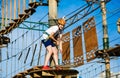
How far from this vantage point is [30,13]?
19422 millimetres

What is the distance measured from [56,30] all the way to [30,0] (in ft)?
22.1

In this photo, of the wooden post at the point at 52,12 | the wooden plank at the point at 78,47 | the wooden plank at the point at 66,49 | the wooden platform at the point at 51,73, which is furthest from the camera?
the wooden plank at the point at 78,47

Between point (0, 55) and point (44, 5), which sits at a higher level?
point (44, 5)

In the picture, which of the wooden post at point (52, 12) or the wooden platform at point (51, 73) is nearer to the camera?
the wooden platform at point (51, 73)

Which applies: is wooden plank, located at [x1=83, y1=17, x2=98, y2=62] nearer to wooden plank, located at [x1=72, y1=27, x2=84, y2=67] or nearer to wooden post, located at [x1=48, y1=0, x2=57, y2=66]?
wooden plank, located at [x1=72, y1=27, x2=84, y2=67]

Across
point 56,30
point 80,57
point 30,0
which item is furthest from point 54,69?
point 30,0

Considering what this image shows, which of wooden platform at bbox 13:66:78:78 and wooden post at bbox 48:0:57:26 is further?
wooden post at bbox 48:0:57:26

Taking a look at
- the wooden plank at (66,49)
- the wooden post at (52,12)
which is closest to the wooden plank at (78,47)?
the wooden plank at (66,49)

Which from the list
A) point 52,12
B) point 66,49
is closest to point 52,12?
point 52,12

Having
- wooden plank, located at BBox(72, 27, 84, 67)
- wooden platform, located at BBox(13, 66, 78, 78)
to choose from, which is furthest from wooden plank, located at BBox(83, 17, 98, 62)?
wooden platform, located at BBox(13, 66, 78, 78)

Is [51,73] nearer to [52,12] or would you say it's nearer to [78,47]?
[52,12]

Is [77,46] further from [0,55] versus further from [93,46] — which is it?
[0,55]

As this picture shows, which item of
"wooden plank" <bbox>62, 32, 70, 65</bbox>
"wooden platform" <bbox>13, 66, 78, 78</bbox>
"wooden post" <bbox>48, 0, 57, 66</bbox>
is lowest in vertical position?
"wooden platform" <bbox>13, 66, 78, 78</bbox>

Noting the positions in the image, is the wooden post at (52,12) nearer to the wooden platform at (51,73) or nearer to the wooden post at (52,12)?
the wooden post at (52,12)
